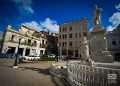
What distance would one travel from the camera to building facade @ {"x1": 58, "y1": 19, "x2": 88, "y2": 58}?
34.5 metres

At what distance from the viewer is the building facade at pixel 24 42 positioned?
25.9 m

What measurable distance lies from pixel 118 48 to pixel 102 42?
71.6 ft

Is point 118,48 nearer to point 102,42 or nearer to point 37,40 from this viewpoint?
point 102,42

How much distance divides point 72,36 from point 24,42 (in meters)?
18.0

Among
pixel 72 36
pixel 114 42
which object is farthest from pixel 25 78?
pixel 72 36

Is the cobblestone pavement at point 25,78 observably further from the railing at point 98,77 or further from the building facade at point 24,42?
the building facade at point 24,42

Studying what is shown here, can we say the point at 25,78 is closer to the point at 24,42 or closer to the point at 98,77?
the point at 98,77

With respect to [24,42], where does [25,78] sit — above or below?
below

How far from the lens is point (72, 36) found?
121ft

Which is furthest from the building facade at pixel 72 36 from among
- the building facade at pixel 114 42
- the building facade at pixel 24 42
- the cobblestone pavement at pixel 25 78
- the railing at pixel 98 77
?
the railing at pixel 98 77

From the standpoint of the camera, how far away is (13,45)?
89.6 feet

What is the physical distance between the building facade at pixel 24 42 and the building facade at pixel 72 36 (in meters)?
8.14

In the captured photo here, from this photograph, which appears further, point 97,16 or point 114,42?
point 114,42

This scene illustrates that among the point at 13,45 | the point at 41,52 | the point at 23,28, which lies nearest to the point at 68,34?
the point at 41,52
